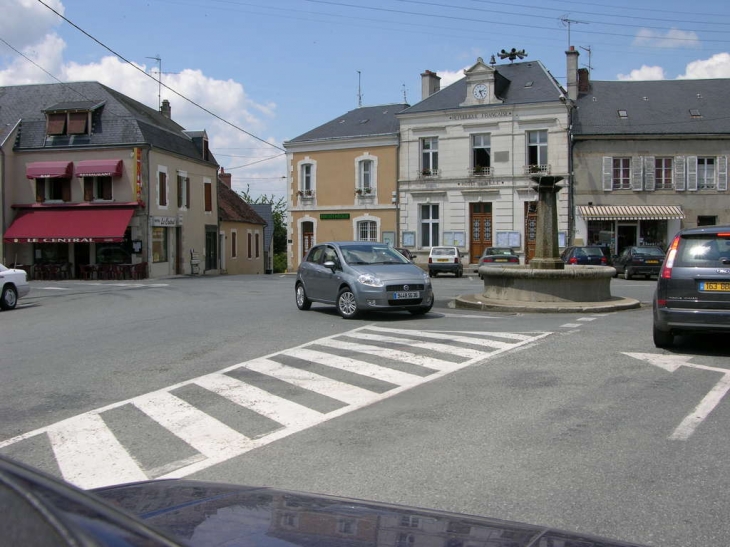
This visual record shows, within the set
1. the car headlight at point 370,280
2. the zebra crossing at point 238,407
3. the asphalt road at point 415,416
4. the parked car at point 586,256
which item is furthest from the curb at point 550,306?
the parked car at point 586,256

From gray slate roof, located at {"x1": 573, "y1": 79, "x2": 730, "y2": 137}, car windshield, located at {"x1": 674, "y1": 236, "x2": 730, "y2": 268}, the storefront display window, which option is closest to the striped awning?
gray slate roof, located at {"x1": 573, "y1": 79, "x2": 730, "y2": 137}

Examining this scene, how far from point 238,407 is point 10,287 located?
15.5 metres

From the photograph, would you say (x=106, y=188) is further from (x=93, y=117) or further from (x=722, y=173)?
(x=722, y=173)

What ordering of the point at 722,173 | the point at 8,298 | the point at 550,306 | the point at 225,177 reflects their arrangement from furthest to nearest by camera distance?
the point at 225,177
the point at 722,173
the point at 8,298
the point at 550,306

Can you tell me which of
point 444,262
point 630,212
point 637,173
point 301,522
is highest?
point 637,173

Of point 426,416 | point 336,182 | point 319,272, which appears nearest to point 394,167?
point 336,182

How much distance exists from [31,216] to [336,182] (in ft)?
56.7

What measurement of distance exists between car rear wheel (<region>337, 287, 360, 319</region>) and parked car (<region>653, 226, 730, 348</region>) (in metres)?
6.31

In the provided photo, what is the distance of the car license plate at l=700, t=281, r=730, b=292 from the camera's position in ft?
31.0

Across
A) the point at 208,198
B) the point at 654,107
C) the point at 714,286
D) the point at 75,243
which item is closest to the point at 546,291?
the point at 714,286

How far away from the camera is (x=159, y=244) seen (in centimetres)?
3781

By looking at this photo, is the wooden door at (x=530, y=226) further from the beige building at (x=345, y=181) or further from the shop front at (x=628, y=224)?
the beige building at (x=345, y=181)

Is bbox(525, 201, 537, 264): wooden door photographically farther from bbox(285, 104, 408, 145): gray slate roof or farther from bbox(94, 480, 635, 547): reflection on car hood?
bbox(94, 480, 635, 547): reflection on car hood

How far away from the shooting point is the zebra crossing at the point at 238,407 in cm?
570
